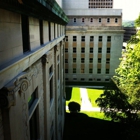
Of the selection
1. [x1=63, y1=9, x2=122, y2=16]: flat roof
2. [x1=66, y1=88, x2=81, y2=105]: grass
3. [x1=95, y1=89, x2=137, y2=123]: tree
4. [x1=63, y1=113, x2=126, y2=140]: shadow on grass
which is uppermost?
[x1=63, y1=9, x2=122, y2=16]: flat roof

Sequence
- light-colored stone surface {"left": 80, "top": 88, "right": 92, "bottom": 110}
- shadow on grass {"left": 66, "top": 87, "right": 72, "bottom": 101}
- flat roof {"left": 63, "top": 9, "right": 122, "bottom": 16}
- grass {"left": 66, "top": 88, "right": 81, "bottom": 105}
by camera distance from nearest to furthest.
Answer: light-colored stone surface {"left": 80, "top": 88, "right": 92, "bottom": 110} < grass {"left": 66, "top": 88, "right": 81, "bottom": 105} < shadow on grass {"left": 66, "top": 87, "right": 72, "bottom": 101} < flat roof {"left": 63, "top": 9, "right": 122, "bottom": 16}

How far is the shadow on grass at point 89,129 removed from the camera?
65.3ft

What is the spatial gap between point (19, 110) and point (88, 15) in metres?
43.3

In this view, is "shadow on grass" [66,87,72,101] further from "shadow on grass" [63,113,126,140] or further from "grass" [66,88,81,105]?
"shadow on grass" [63,113,126,140]

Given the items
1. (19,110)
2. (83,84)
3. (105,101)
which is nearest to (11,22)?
(19,110)

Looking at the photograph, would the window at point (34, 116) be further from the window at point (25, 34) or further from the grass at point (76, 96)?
the grass at point (76, 96)

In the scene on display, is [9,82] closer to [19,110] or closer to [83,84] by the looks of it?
[19,110]

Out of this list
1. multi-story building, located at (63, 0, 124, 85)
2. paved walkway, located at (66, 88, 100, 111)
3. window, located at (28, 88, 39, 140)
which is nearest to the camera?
window, located at (28, 88, 39, 140)

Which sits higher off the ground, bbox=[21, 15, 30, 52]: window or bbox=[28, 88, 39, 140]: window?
bbox=[21, 15, 30, 52]: window

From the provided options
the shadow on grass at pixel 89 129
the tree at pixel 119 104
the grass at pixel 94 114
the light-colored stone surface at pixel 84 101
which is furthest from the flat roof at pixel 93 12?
the tree at pixel 119 104

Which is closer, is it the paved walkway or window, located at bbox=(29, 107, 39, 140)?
window, located at bbox=(29, 107, 39, 140)

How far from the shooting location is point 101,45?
3969 cm

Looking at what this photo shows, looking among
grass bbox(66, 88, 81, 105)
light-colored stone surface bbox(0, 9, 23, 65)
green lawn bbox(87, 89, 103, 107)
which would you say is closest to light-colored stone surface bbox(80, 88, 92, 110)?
grass bbox(66, 88, 81, 105)

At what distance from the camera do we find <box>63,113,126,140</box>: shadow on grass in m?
19.9
